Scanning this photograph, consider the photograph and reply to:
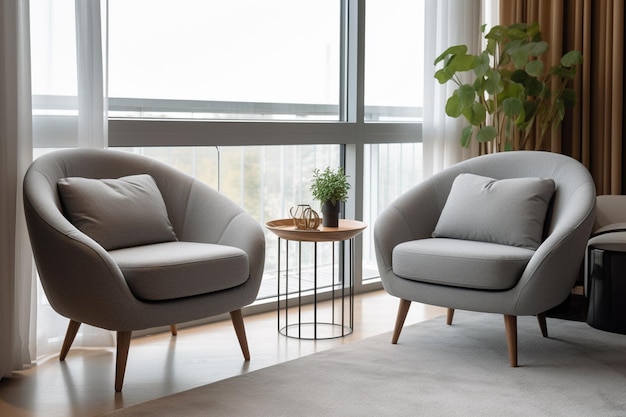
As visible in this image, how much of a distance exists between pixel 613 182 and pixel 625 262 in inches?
41.0

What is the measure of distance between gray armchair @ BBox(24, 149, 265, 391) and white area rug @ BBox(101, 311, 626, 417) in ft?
1.06

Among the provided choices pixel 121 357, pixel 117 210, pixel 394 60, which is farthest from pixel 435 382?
pixel 394 60

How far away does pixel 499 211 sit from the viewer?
365 cm

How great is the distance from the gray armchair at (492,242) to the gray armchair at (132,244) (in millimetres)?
685

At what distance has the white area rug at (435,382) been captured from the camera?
2.83m

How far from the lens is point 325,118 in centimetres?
468

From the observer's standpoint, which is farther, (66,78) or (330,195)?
(330,195)

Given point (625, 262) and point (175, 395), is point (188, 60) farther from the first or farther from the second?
point (625, 262)

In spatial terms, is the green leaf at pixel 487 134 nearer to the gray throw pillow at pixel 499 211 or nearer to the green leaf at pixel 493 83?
the green leaf at pixel 493 83

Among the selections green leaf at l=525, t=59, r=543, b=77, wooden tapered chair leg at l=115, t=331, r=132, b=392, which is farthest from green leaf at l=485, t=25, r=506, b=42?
wooden tapered chair leg at l=115, t=331, r=132, b=392

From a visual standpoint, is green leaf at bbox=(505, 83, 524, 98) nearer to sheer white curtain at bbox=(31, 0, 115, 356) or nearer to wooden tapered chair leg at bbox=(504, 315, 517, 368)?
wooden tapered chair leg at bbox=(504, 315, 517, 368)

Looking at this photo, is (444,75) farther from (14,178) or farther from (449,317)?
(14,178)

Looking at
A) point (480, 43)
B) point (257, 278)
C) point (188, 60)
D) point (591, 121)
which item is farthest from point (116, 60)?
point (591, 121)

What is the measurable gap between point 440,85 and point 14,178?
108 inches
